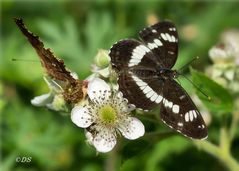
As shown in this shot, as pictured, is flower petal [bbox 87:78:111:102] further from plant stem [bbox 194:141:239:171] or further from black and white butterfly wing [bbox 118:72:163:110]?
plant stem [bbox 194:141:239:171]

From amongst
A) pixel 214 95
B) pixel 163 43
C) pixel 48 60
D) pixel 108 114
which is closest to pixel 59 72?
pixel 48 60

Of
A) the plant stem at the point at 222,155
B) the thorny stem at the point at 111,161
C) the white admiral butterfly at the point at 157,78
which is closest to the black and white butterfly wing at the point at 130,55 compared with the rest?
the white admiral butterfly at the point at 157,78

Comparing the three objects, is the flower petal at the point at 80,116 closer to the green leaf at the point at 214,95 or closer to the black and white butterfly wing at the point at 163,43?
the black and white butterfly wing at the point at 163,43

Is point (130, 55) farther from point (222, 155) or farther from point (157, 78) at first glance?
point (222, 155)

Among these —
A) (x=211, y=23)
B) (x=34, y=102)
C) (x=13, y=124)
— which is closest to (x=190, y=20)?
(x=211, y=23)

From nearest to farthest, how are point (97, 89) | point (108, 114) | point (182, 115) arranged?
point (182, 115) → point (97, 89) → point (108, 114)

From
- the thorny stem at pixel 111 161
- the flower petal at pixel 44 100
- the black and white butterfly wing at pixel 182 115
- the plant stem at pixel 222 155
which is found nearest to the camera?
the black and white butterfly wing at pixel 182 115

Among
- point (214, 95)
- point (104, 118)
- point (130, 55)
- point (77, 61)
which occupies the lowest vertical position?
point (104, 118)
